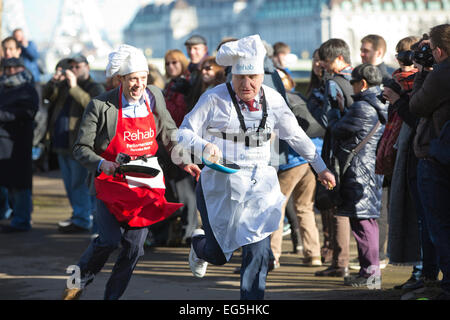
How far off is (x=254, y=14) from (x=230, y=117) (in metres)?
171

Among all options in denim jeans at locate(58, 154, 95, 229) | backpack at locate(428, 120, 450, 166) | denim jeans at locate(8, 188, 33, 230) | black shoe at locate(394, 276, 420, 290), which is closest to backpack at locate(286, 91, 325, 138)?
black shoe at locate(394, 276, 420, 290)

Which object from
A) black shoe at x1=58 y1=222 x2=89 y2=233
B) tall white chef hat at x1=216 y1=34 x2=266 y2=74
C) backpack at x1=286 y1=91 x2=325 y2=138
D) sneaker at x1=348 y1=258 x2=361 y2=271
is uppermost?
tall white chef hat at x1=216 y1=34 x2=266 y2=74

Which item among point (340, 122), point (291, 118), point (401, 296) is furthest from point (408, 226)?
point (291, 118)

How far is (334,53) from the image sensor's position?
8.01 m

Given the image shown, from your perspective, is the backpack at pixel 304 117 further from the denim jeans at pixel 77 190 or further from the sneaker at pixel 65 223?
the sneaker at pixel 65 223

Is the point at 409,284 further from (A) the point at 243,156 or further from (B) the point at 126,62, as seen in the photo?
(B) the point at 126,62

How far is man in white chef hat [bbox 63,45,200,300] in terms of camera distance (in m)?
6.21

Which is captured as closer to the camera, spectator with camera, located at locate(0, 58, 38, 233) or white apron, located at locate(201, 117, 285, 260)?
white apron, located at locate(201, 117, 285, 260)

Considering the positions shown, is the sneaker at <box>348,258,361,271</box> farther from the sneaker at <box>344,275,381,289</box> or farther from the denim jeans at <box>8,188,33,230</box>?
the denim jeans at <box>8,188,33,230</box>

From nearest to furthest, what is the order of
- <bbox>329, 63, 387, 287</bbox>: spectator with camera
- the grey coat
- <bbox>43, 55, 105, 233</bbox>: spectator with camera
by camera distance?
the grey coat, <bbox>329, 63, 387, 287</bbox>: spectator with camera, <bbox>43, 55, 105, 233</bbox>: spectator with camera

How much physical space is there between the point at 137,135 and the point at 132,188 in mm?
350

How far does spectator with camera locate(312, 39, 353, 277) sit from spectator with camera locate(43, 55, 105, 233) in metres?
3.05

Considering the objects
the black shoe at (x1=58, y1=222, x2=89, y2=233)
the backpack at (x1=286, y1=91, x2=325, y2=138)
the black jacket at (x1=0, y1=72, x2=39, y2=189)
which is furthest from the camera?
the black shoe at (x1=58, y1=222, x2=89, y2=233)

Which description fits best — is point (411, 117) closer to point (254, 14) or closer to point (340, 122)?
point (340, 122)
